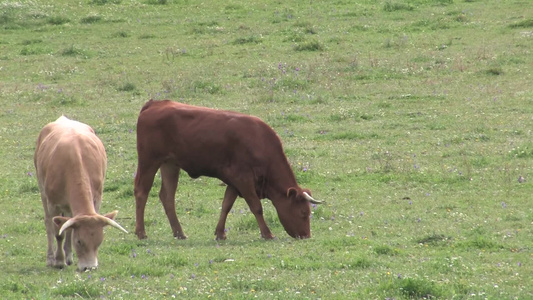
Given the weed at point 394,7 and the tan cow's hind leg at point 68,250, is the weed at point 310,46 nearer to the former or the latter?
the weed at point 394,7

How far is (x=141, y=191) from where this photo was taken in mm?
11969

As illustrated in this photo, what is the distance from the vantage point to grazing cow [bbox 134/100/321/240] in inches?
454

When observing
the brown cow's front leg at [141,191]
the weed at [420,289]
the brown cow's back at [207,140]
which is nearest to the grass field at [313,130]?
the weed at [420,289]

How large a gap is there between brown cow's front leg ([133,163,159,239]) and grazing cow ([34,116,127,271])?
1246 millimetres

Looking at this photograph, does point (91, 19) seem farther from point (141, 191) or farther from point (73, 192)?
point (73, 192)

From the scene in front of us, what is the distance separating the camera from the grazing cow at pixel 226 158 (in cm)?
1153

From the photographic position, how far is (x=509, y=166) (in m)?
14.7

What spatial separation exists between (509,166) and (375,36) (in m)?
13.0

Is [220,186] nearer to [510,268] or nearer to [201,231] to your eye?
[201,231]

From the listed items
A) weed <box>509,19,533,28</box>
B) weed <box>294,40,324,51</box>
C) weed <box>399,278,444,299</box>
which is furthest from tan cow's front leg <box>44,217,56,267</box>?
weed <box>509,19,533,28</box>

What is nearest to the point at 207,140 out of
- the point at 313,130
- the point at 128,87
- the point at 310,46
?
the point at 313,130

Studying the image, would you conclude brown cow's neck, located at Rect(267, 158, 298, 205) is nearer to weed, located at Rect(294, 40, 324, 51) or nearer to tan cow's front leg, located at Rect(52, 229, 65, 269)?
tan cow's front leg, located at Rect(52, 229, 65, 269)

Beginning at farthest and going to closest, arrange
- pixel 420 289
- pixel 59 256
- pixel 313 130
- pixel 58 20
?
pixel 58 20 < pixel 313 130 < pixel 59 256 < pixel 420 289

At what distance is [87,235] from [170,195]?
274 centimetres
